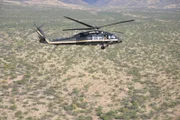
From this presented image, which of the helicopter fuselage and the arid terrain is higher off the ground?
the helicopter fuselage

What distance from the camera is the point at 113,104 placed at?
76.5 feet

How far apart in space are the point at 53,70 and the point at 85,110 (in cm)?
1194

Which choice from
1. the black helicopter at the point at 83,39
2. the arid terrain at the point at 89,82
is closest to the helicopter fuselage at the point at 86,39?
the black helicopter at the point at 83,39

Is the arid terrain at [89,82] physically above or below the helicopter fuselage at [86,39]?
below

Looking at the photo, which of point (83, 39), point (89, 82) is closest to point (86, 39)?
point (83, 39)

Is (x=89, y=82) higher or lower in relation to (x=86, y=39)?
lower

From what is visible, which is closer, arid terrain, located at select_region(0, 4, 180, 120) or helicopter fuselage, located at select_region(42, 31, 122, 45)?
arid terrain, located at select_region(0, 4, 180, 120)

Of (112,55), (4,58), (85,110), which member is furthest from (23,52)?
(85,110)

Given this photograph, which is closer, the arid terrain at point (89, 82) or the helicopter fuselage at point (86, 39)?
the arid terrain at point (89, 82)

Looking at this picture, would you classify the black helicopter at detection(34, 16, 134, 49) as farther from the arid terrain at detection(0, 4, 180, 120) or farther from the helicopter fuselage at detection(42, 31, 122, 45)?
the arid terrain at detection(0, 4, 180, 120)

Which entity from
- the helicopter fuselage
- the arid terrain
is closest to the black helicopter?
the helicopter fuselage

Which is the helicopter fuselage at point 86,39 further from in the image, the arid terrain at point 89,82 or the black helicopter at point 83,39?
the arid terrain at point 89,82

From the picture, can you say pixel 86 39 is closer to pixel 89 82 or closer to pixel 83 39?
pixel 83 39

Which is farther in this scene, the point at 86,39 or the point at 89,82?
the point at 89,82
